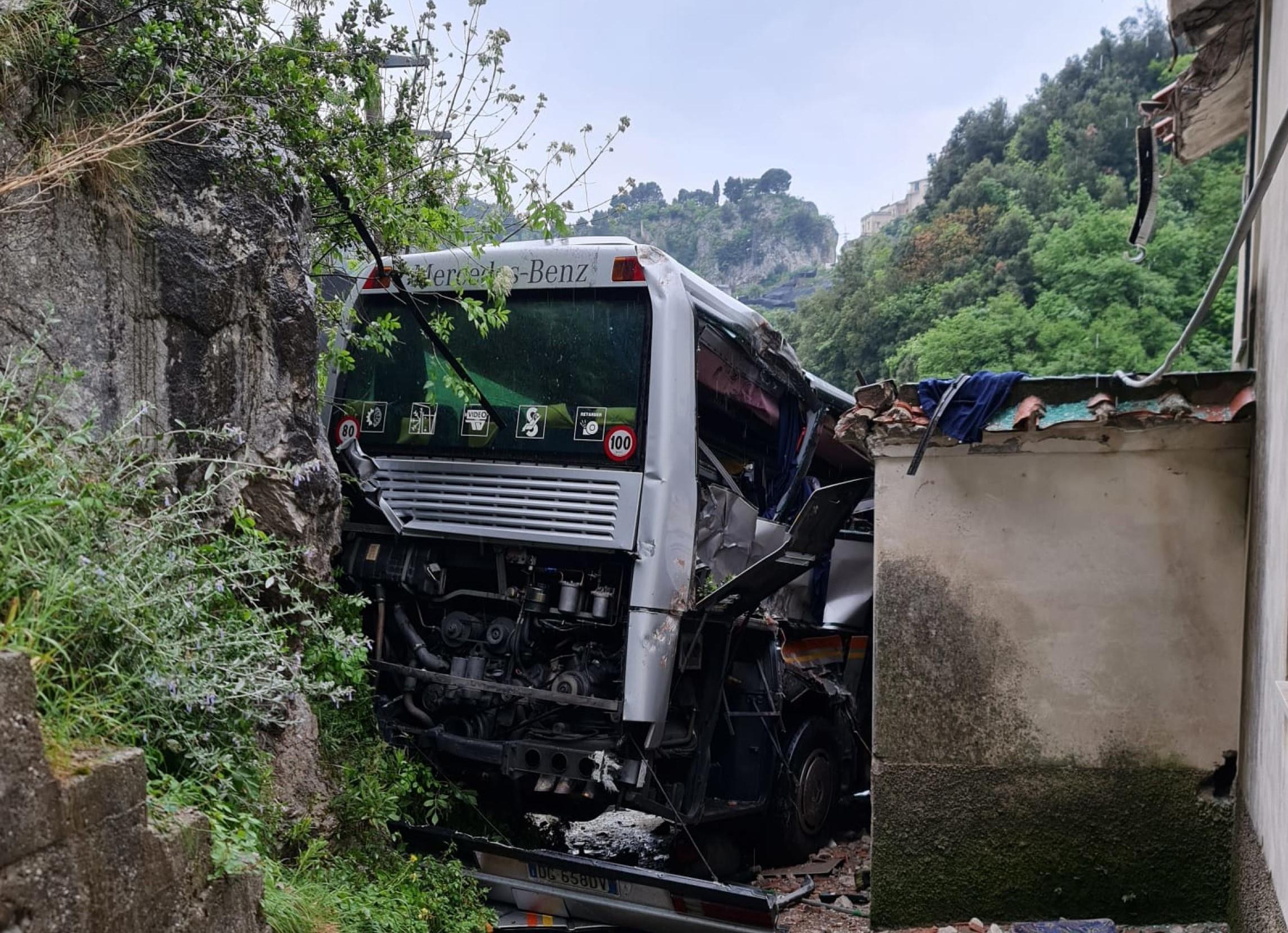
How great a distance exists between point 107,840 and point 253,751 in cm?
123

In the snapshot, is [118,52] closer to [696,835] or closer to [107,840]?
[107,840]

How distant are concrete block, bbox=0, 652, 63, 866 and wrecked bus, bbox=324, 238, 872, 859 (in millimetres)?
3491

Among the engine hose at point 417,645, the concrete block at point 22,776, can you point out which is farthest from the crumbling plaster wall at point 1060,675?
the concrete block at point 22,776

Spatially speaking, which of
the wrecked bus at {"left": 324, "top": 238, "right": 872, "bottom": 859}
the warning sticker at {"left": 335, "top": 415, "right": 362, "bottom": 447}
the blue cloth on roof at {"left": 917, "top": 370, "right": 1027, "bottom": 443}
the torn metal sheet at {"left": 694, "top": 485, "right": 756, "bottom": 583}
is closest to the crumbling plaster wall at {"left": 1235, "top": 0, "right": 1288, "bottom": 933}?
the blue cloth on roof at {"left": 917, "top": 370, "right": 1027, "bottom": 443}

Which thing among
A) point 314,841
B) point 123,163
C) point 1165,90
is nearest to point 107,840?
point 314,841

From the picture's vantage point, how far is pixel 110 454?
354 centimetres

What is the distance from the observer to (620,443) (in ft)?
19.7

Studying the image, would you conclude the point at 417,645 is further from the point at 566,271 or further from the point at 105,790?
the point at 105,790

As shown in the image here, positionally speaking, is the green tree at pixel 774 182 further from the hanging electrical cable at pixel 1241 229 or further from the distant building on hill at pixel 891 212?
the hanging electrical cable at pixel 1241 229

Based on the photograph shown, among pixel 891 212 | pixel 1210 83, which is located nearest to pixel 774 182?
pixel 891 212

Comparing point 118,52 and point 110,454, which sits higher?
point 118,52

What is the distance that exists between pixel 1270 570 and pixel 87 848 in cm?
401

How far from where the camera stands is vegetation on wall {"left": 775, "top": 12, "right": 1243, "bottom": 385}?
28.1m

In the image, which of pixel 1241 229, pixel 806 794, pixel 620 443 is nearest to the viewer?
pixel 1241 229
